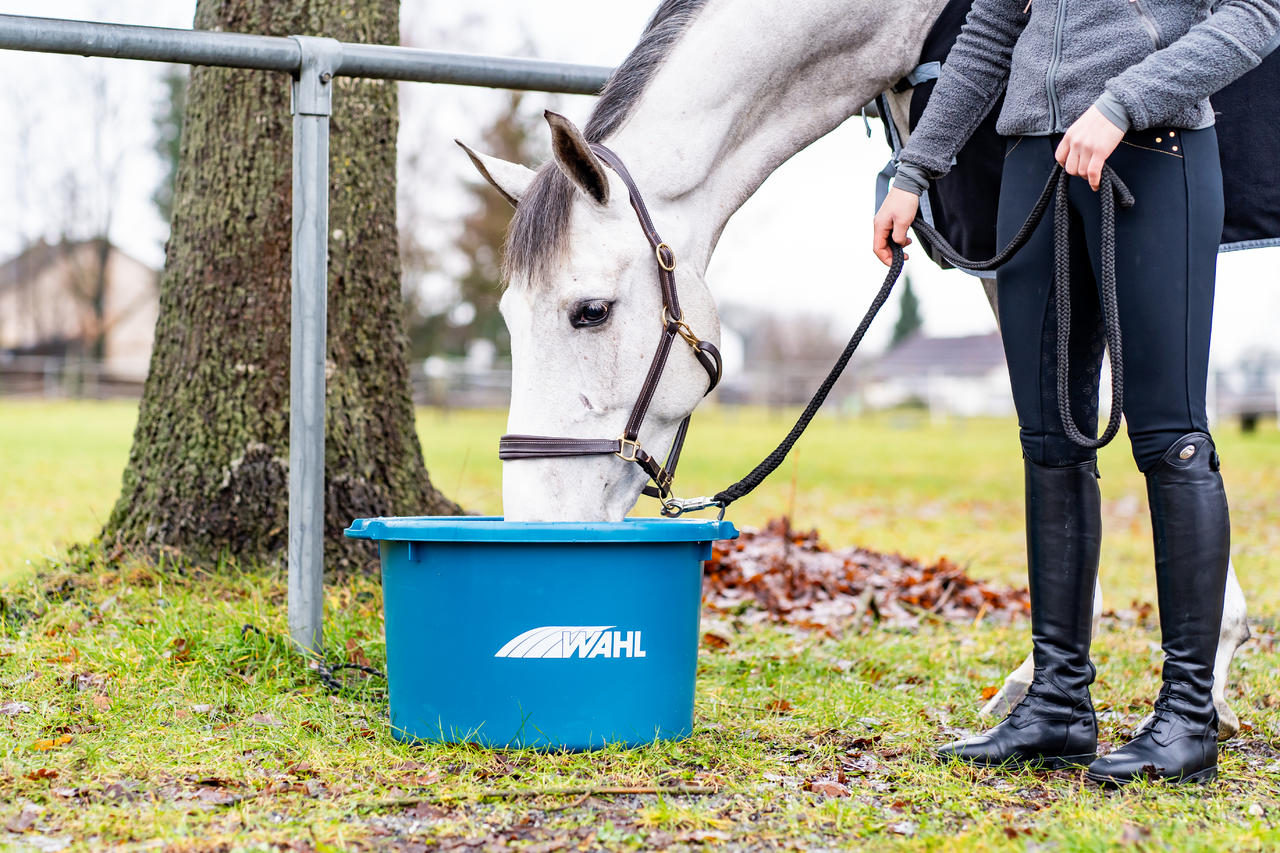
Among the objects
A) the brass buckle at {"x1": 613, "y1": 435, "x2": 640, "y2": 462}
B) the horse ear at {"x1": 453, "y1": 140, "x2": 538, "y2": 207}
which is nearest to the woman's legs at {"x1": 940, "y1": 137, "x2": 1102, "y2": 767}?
the brass buckle at {"x1": 613, "y1": 435, "x2": 640, "y2": 462}

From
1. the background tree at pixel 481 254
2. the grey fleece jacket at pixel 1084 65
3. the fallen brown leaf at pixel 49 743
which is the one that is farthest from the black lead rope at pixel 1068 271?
the background tree at pixel 481 254

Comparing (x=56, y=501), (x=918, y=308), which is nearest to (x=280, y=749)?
(x=56, y=501)

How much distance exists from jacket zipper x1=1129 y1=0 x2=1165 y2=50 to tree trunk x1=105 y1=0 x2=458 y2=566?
2.23 meters

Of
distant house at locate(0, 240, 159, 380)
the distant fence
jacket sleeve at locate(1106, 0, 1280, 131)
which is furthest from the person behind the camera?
distant house at locate(0, 240, 159, 380)

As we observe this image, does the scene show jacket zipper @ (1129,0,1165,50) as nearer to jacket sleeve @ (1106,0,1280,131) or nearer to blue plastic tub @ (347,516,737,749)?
jacket sleeve @ (1106,0,1280,131)

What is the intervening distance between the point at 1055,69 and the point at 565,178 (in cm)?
95

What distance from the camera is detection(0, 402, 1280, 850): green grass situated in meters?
1.64

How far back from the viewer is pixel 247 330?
320cm

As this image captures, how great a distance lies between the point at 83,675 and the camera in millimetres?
2424

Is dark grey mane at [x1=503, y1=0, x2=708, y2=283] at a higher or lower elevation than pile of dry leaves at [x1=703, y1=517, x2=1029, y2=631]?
higher

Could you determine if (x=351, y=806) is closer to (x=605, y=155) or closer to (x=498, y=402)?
(x=605, y=155)

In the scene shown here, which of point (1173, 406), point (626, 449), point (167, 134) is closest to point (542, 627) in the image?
point (626, 449)

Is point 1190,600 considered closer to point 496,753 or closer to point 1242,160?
point 1242,160

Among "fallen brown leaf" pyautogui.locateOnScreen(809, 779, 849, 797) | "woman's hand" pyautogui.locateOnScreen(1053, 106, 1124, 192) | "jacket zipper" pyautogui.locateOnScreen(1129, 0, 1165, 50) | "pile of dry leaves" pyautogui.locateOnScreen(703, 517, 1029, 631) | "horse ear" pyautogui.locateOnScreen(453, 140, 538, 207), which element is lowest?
"pile of dry leaves" pyautogui.locateOnScreen(703, 517, 1029, 631)
